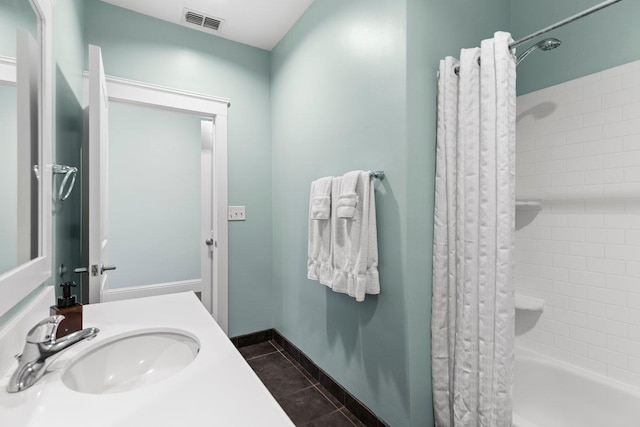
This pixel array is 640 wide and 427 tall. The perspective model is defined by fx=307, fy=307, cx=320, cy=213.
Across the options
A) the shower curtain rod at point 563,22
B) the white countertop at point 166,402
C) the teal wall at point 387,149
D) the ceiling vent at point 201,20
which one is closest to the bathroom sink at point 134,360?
the white countertop at point 166,402

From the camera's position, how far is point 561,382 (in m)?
1.56

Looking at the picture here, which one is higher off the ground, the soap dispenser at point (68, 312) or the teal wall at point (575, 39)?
the teal wall at point (575, 39)

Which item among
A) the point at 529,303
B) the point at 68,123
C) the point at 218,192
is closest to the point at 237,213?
the point at 218,192

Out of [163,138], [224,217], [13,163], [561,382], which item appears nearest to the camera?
[13,163]

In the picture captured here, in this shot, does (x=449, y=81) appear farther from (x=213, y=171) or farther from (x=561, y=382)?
(x=213, y=171)

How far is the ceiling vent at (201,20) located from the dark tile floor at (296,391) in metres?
2.54

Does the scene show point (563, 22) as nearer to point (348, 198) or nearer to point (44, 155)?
point (348, 198)

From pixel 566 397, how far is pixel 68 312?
7.11 feet

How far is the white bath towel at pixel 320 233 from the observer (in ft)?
5.73

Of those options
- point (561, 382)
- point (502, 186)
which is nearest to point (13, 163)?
point (502, 186)

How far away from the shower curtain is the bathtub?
0.23 meters

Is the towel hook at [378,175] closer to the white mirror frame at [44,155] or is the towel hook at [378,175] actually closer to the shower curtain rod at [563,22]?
the shower curtain rod at [563,22]

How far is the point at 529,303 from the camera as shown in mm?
1702

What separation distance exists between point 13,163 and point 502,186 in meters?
1.63
